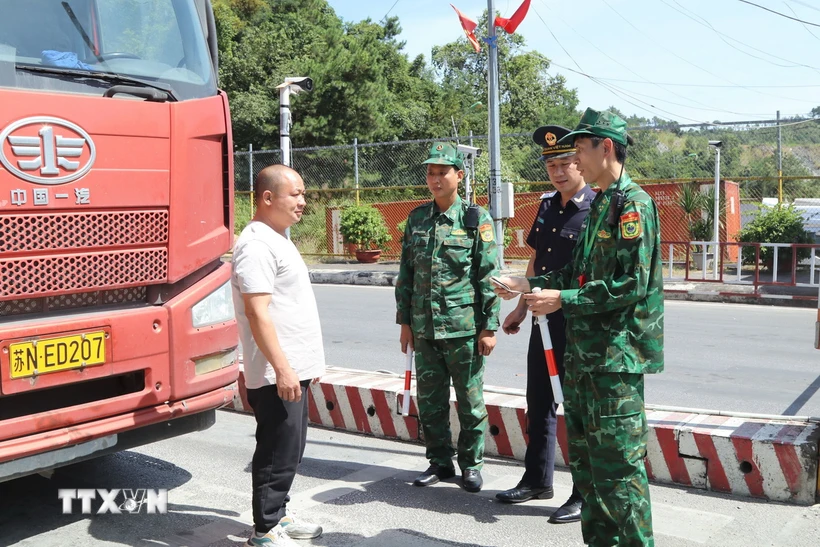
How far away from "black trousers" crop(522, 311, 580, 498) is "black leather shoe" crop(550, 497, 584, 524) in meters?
0.24

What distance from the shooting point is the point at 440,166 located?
4633 millimetres

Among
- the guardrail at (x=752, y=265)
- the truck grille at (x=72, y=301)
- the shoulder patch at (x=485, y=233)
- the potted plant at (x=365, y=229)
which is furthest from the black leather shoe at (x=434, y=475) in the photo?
the potted plant at (x=365, y=229)

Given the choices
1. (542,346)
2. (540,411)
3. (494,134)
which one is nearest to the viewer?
(542,346)

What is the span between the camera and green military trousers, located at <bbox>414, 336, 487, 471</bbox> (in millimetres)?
4660

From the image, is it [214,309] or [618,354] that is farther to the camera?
[214,309]

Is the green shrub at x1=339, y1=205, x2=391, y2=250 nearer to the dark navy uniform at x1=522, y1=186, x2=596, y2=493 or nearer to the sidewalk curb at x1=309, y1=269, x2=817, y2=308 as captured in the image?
the sidewalk curb at x1=309, y1=269, x2=817, y2=308

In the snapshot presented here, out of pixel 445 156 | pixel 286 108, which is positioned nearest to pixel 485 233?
pixel 445 156

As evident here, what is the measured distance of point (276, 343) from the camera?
362 centimetres

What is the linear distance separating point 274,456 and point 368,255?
16106mm

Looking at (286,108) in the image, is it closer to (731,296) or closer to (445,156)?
(445,156)

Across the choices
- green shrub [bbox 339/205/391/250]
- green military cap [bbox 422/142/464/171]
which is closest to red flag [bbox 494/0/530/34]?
green shrub [bbox 339/205/391/250]

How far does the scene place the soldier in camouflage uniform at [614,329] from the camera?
328 centimetres

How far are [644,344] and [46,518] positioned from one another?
127 inches

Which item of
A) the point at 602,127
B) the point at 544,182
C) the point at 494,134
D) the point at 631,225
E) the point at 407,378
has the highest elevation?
the point at 494,134
